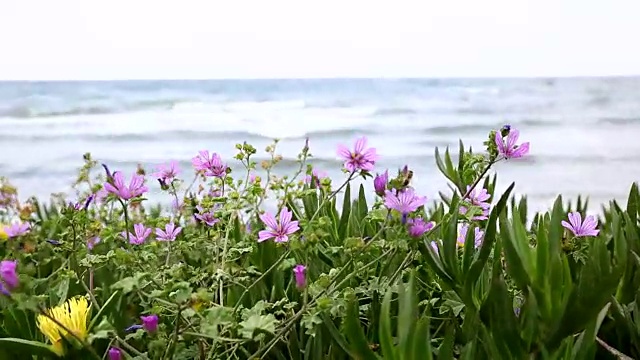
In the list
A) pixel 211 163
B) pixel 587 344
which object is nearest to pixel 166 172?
pixel 211 163

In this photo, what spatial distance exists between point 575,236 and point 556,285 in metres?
0.17

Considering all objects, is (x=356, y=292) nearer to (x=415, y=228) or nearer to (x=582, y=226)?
(x=415, y=228)

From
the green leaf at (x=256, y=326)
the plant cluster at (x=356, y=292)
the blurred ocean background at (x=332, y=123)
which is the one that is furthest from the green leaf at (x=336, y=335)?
the blurred ocean background at (x=332, y=123)

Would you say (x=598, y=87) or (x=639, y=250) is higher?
(x=598, y=87)

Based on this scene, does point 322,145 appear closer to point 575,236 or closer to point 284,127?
point 284,127

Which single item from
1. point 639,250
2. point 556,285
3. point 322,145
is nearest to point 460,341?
point 556,285

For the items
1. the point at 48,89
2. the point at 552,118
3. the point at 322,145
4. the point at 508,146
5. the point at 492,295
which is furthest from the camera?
the point at 48,89

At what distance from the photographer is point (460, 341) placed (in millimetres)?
574

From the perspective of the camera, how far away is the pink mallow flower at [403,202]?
1.69 ft

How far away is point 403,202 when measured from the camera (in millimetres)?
521

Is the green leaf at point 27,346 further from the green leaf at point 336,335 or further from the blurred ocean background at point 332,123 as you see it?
the blurred ocean background at point 332,123

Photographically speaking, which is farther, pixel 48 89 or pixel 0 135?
pixel 48 89

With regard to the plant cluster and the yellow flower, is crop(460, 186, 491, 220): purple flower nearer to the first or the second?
the plant cluster

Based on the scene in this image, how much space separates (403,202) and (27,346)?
282 mm
